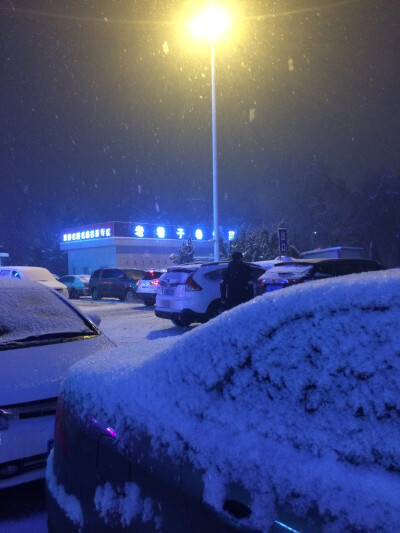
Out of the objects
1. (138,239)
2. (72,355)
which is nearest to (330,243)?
(138,239)

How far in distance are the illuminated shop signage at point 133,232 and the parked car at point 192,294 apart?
28246 millimetres

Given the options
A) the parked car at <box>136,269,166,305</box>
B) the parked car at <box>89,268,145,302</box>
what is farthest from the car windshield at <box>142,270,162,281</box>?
the parked car at <box>89,268,145,302</box>

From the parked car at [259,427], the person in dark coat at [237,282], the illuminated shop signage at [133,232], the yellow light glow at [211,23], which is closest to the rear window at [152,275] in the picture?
the yellow light glow at [211,23]

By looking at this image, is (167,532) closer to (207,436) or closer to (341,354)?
(207,436)

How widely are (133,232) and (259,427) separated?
1611 inches

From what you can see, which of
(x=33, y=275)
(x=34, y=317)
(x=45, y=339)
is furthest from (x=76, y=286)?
(x=45, y=339)

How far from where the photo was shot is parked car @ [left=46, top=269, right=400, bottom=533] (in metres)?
1.36

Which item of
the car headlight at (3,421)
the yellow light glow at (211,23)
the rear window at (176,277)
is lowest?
the car headlight at (3,421)

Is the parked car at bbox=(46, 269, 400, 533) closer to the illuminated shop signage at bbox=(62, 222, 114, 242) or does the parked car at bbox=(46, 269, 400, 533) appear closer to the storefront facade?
the storefront facade

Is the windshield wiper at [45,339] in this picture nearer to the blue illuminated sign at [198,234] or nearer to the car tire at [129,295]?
the car tire at [129,295]

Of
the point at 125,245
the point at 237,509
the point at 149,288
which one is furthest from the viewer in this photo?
the point at 125,245

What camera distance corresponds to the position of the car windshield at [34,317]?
3980mm

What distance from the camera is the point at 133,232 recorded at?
1649 inches

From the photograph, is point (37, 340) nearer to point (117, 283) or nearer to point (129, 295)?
point (129, 295)
